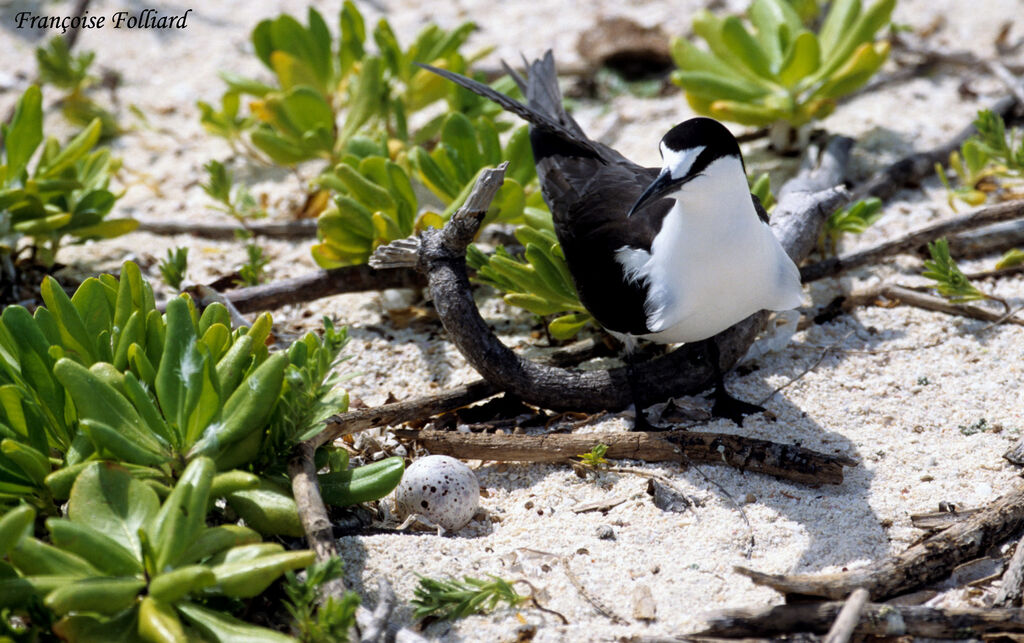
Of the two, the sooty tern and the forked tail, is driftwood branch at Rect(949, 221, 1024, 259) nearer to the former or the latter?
the sooty tern

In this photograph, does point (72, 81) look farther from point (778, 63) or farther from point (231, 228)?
point (778, 63)

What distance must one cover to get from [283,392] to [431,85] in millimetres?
2425

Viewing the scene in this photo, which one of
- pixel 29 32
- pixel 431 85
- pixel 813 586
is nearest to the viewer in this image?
pixel 813 586

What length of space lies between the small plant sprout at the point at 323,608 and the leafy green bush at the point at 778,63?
9.19ft

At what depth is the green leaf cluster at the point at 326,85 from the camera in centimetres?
427

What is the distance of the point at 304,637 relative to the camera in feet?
6.91

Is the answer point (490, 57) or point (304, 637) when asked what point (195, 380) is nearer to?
point (304, 637)

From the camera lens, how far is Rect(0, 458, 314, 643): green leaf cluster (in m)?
1.96

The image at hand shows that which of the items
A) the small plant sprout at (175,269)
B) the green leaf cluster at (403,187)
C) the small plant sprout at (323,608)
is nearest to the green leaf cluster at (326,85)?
the green leaf cluster at (403,187)

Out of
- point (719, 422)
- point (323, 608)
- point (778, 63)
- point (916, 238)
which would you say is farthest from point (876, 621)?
point (778, 63)

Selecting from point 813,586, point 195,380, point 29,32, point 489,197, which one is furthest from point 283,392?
point 29,32

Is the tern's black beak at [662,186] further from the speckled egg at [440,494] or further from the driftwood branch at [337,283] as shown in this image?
the driftwood branch at [337,283]

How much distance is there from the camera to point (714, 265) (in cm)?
291

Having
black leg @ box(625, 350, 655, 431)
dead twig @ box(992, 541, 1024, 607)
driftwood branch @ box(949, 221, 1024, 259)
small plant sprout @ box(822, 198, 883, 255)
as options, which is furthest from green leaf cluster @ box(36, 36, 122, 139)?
dead twig @ box(992, 541, 1024, 607)
